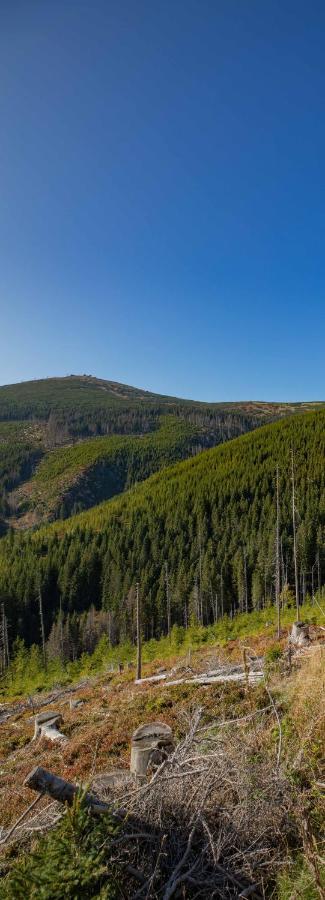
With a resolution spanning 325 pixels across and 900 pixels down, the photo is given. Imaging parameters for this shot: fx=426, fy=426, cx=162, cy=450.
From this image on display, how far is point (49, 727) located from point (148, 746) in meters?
9.91

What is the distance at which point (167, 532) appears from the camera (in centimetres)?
8769

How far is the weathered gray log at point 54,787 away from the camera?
3.21 metres

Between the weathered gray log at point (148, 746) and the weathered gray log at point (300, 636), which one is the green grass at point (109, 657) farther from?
the weathered gray log at point (148, 746)

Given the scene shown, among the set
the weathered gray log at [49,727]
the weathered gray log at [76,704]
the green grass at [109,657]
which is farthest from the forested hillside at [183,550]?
the weathered gray log at [49,727]

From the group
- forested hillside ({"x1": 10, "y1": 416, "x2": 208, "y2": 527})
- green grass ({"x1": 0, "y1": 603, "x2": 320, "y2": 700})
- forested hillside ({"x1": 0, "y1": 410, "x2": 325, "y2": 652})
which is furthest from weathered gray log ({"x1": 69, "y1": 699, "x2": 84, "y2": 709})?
forested hillside ({"x1": 10, "y1": 416, "x2": 208, "y2": 527})

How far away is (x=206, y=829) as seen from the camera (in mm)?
3471

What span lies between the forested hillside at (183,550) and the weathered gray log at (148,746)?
40.2 m

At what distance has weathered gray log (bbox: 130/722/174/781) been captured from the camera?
5.70 m

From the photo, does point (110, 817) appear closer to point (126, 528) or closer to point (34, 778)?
point (34, 778)

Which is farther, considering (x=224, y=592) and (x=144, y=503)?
(x=144, y=503)

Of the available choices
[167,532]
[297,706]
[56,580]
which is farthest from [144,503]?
[297,706]

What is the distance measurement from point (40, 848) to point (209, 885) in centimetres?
136

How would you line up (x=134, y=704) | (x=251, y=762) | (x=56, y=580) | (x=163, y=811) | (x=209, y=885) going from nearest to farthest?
(x=209, y=885) < (x=163, y=811) < (x=251, y=762) < (x=134, y=704) < (x=56, y=580)

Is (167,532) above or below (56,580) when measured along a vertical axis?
above
